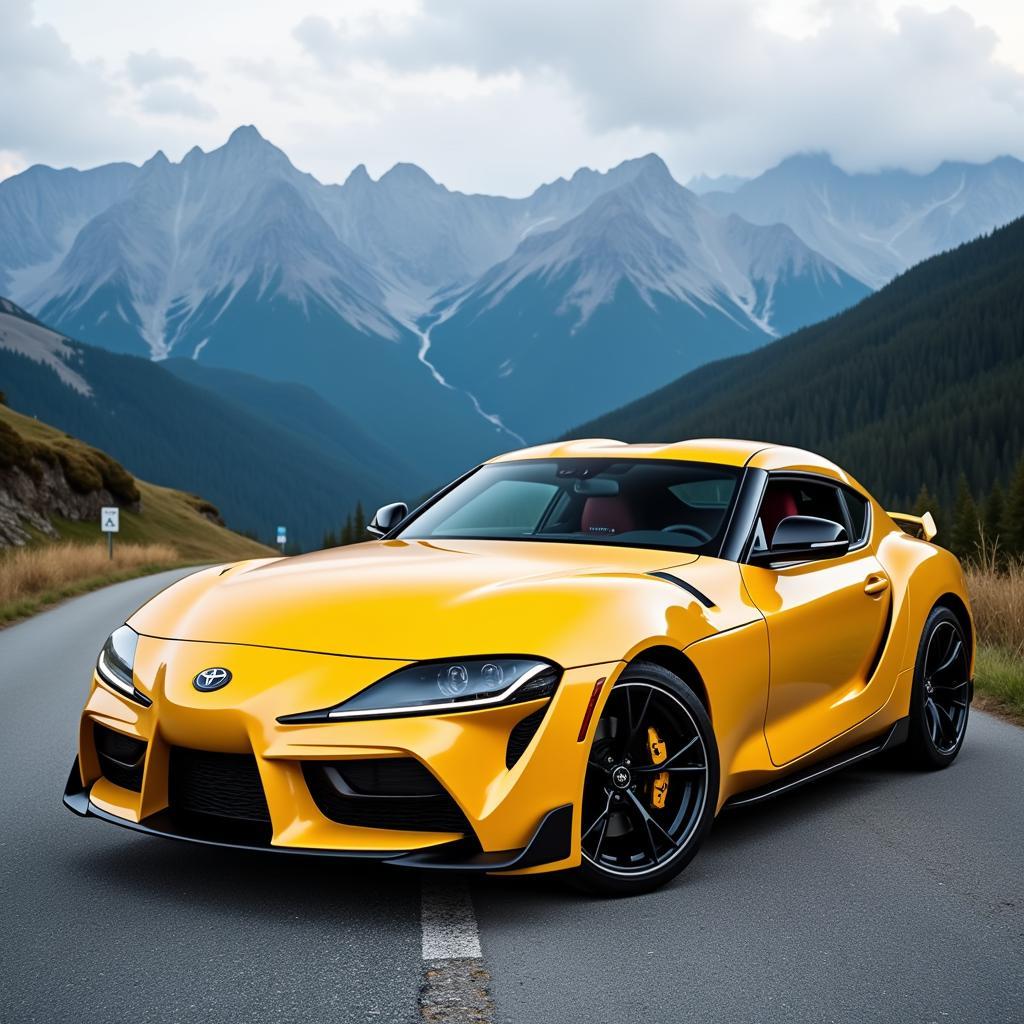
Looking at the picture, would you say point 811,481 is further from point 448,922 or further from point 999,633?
point 999,633

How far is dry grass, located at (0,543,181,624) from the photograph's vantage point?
66.5ft

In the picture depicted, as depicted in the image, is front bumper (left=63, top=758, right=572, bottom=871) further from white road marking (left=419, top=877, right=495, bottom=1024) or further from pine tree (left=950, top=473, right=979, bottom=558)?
pine tree (left=950, top=473, right=979, bottom=558)

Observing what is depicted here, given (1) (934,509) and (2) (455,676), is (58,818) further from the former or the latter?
(1) (934,509)

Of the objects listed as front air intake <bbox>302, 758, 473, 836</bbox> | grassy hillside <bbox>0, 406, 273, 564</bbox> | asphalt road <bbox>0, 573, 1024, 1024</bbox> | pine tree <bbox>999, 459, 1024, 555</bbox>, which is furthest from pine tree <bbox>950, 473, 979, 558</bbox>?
front air intake <bbox>302, 758, 473, 836</bbox>

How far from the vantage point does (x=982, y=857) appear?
4.64m

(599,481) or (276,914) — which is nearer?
(276,914)

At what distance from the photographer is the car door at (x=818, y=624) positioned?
4.77m

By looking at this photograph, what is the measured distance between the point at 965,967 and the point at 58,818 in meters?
3.43

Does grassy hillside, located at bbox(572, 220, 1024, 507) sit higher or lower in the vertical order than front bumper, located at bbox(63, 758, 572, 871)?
lower

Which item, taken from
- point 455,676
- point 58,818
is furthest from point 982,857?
point 58,818

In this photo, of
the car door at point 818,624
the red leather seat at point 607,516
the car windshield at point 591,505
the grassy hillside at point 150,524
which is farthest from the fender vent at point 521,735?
the grassy hillside at point 150,524

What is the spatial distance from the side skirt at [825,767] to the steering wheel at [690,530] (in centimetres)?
96

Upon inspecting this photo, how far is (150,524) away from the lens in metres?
74.8

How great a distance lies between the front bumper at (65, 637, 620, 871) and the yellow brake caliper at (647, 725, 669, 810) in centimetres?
36
